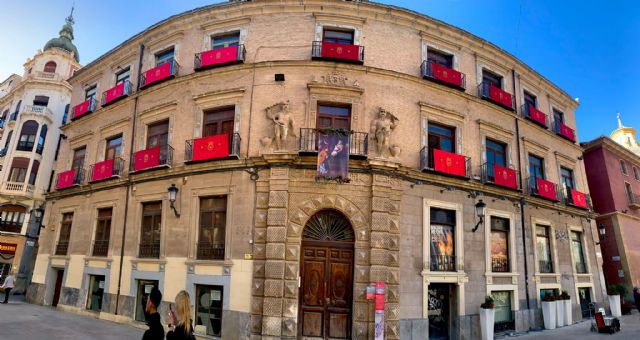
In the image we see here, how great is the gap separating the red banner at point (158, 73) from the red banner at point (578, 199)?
20.6 m

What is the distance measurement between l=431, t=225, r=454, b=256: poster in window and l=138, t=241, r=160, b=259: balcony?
34.5 feet

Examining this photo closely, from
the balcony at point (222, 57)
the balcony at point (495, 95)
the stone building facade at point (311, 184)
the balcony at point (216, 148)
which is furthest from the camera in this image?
the balcony at point (495, 95)

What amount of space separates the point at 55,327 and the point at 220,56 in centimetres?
1118

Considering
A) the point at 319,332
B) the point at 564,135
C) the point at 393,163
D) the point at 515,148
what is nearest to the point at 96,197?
the point at 319,332

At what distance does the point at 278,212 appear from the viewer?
12430 mm

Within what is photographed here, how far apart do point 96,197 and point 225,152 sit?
8318 millimetres

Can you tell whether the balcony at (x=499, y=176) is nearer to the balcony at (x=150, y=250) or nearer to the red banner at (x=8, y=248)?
the balcony at (x=150, y=250)

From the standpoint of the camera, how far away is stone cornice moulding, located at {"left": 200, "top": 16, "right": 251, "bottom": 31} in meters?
15.4

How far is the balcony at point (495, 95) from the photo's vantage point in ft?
55.0

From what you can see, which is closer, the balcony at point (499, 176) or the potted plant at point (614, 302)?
the balcony at point (499, 176)

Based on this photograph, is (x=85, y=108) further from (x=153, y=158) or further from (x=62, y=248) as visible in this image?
(x=153, y=158)

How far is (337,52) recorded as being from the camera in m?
14.1

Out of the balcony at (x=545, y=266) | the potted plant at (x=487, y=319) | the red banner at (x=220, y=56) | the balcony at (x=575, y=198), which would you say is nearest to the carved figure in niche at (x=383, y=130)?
the red banner at (x=220, y=56)

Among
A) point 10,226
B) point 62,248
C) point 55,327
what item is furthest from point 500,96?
point 10,226
